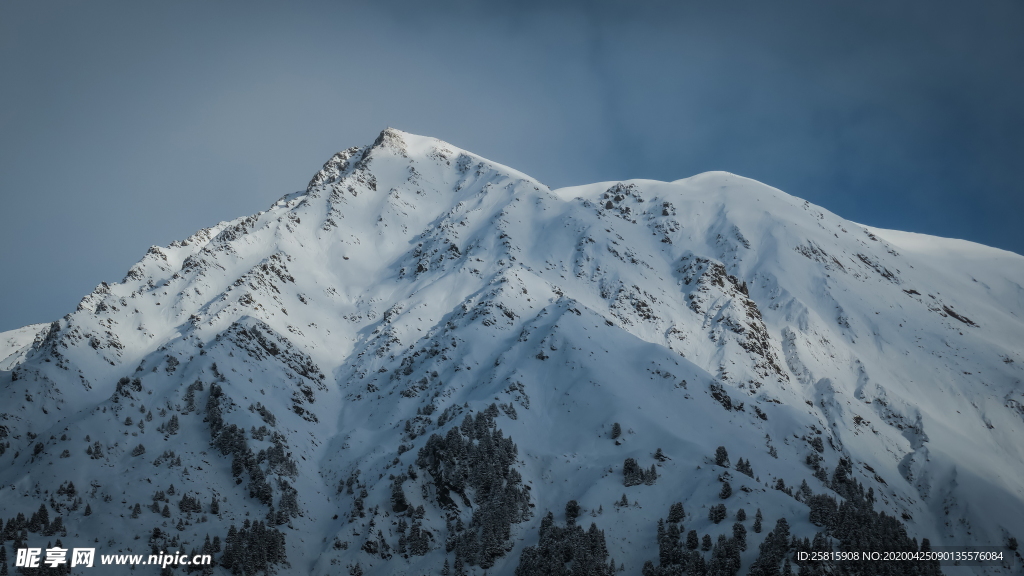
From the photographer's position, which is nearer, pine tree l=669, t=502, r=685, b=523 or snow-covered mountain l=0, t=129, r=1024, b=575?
pine tree l=669, t=502, r=685, b=523

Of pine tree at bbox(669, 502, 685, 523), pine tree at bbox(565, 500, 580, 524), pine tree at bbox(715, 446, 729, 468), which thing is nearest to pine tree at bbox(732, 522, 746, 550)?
pine tree at bbox(669, 502, 685, 523)

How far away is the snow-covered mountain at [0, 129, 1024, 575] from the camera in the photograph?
95438 millimetres

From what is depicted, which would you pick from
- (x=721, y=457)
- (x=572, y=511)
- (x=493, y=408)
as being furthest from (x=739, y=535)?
(x=493, y=408)

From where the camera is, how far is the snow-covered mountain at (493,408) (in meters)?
95.4

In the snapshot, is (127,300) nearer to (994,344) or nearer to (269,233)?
(269,233)

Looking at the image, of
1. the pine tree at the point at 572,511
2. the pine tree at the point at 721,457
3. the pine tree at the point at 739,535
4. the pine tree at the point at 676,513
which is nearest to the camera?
the pine tree at the point at 739,535

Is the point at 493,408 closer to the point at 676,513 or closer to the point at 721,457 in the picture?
the point at 676,513

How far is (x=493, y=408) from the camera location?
120 metres

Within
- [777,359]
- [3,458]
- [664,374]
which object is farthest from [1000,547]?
[3,458]

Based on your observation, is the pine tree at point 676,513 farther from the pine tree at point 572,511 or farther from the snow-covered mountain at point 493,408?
the pine tree at point 572,511

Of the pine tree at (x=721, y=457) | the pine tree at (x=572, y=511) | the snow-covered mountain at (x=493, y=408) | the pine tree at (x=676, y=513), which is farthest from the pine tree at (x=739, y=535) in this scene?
the pine tree at (x=572, y=511)

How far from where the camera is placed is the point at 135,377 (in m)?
117

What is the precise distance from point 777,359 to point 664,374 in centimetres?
Answer: 4669

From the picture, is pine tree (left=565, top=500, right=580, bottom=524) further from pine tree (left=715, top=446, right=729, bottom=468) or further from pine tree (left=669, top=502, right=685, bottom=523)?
pine tree (left=715, top=446, right=729, bottom=468)
